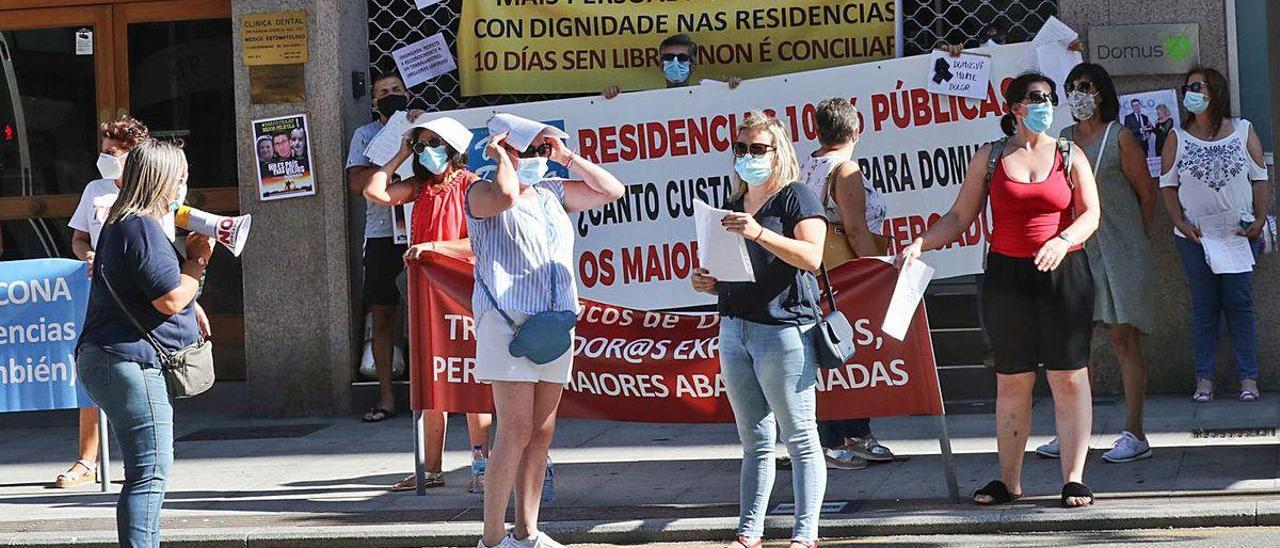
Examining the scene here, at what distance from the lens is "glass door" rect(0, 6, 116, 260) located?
12.0 meters

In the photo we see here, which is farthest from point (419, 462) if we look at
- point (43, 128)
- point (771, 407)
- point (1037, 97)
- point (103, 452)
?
point (43, 128)

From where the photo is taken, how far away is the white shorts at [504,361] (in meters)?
6.37

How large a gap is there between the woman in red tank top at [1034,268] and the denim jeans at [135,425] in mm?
3121

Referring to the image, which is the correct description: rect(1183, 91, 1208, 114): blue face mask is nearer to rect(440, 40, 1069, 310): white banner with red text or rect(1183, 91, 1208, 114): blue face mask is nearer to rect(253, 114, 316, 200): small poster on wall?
rect(440, 40, 1069, 310): white banner with red text

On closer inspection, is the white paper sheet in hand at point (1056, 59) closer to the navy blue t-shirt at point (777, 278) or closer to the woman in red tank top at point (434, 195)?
the woman in red tank top at point (434, 195)

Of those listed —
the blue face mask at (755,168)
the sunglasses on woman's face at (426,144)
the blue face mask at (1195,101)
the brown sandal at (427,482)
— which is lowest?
the brown sandal at (427,482)

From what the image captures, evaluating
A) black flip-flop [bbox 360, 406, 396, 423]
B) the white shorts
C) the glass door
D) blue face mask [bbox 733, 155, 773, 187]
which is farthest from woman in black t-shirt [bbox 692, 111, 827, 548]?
the glass door

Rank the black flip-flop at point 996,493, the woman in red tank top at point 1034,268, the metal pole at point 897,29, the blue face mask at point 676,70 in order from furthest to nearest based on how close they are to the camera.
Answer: the metal pole at point 897,29
the blue face mask at point 676,70
the black flip-flop at point 996,493
the woman in red tank top at point 1034,268

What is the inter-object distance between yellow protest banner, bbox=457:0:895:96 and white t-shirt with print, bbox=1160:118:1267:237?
196cm

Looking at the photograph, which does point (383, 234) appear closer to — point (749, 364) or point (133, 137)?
point (133, 137)

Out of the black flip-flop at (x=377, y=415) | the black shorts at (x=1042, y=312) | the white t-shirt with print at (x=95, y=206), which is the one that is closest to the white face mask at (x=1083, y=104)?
the black shorts at (x=1042, y=312)

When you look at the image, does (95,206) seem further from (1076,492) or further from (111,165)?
(1076,492)

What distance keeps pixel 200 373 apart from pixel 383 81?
4.93 meters

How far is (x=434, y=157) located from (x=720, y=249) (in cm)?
183
